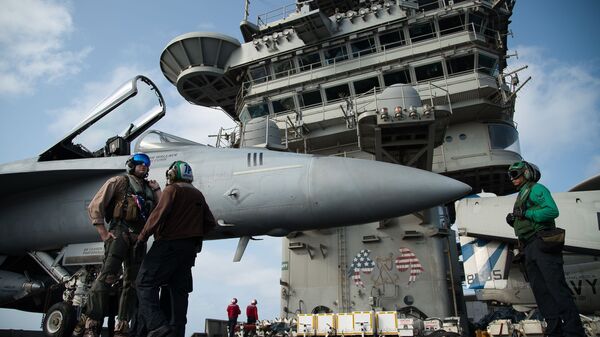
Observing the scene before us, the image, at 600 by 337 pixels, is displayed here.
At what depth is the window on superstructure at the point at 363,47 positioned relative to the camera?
17.8 m

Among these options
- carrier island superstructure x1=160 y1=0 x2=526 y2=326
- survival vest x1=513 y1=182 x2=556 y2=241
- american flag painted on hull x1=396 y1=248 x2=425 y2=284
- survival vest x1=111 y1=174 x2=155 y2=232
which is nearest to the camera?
survival vest x1=513 y1=182 x2=556 y2=241

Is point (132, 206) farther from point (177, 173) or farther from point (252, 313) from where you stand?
point (252, 313)

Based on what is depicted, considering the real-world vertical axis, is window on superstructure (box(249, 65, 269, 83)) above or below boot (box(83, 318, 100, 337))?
above

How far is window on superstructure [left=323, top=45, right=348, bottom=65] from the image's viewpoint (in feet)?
59.5

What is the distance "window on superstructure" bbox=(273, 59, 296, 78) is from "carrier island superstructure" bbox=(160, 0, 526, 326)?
66 millimetres

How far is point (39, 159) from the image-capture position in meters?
7.88

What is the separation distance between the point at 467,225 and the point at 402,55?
8395 millimetres

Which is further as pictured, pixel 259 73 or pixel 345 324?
pixel 259 73

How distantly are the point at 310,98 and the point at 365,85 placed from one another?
2.46 m

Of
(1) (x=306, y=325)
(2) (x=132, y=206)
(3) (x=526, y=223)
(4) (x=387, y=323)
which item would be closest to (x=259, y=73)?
(1) (x=306, y=325)

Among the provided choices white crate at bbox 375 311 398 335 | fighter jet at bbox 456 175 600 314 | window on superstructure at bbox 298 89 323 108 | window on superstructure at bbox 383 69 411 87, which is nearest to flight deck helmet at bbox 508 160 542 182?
fighter jet at bbox 456 175 600 314

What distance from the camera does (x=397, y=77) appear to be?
17.0m

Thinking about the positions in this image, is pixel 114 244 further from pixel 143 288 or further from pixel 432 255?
pixel 432 255

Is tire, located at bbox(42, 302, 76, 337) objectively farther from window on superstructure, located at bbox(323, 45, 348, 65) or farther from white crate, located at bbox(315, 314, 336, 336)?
window on superstructure, located at bbox(323, 45, 348, 65)
